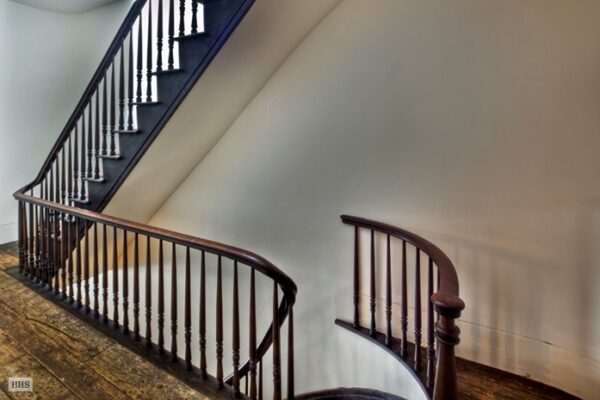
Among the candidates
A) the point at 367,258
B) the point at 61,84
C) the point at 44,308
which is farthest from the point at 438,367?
the point at 61,84

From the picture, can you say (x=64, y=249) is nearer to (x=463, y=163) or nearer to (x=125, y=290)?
(x=125, y=290)

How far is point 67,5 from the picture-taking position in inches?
142

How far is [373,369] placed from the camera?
7.32 ft

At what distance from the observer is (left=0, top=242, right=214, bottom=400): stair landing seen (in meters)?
1.61

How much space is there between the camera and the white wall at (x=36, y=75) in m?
3.48

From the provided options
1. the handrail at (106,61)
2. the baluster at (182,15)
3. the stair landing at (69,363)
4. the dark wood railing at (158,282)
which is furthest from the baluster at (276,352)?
the handrail at (106,61)

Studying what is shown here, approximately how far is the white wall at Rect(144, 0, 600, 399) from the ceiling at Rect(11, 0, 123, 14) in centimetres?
273

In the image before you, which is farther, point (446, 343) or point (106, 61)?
point (106, 61)

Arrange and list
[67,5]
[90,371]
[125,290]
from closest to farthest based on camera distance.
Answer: [90,371] < [125,290] < [67,5]

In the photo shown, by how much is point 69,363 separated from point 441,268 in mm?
2067

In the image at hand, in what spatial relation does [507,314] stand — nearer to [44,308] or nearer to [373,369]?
[373,369]

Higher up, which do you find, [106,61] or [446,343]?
[106,61]

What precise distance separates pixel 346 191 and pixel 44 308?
243cm

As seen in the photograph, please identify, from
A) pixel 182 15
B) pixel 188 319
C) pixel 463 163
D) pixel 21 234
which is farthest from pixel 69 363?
pixel 463 163
